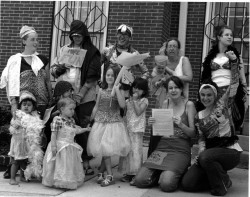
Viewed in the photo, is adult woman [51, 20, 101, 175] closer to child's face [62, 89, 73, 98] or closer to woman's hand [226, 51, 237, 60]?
child's face [62, 89, 73, 98]

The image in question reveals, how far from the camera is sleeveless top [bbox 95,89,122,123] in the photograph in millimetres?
5445

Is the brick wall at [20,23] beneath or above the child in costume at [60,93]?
above

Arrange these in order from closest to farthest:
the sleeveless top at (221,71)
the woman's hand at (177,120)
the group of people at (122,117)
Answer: the group of people at (122,117)
the woman's hand at (177,120)
the sleeveless top at (221,71)

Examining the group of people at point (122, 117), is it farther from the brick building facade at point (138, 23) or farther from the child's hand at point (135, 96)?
the brick building facade at point (138, 23)

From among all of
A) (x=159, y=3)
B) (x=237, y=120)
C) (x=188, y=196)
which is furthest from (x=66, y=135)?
(x=159, y=3)

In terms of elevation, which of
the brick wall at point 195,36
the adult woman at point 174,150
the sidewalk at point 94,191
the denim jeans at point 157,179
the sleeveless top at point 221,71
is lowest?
the sidewalk at point 94,191

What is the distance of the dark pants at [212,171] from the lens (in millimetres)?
5000

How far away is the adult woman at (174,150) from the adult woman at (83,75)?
95 centimetres

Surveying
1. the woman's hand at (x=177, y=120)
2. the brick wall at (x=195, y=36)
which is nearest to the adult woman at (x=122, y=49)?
the woman's hand at (x=177, y=120)

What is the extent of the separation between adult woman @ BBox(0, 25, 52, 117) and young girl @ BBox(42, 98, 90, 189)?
0.47 m

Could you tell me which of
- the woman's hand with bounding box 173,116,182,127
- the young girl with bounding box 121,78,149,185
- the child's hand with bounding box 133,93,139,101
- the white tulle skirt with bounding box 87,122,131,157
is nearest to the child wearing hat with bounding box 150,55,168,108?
the young girl with bounding box 121,78,149,185

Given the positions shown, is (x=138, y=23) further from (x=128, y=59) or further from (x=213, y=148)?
(x=213, y=148)

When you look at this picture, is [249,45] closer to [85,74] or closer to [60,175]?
[85,74]

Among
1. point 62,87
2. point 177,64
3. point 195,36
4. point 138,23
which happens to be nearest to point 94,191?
point 62,87
